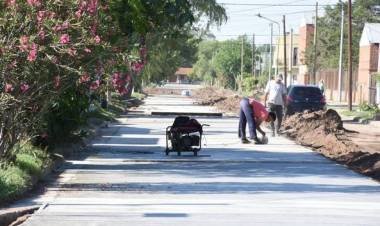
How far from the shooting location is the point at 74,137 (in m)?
21.1

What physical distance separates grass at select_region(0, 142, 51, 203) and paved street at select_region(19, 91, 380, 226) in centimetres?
36

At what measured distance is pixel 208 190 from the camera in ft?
46.0

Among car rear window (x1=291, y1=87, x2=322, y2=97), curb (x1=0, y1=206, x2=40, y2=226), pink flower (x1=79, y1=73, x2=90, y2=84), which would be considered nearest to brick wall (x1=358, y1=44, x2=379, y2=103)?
car rear window (x1=291, y1=87, x2=322, y2=97)

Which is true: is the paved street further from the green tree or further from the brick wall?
the green tree

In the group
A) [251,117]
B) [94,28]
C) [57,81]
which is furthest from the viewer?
[251,117]

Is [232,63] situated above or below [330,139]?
above

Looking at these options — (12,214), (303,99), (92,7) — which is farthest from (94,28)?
(303,99)

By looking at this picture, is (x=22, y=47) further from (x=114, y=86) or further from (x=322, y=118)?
(x=322, y=118)

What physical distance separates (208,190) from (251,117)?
9.58 meters

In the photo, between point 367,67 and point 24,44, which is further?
point 367,67

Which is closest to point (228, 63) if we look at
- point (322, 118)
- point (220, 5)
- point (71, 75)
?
point (220, 5)

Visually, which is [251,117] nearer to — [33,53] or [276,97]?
[276,97]

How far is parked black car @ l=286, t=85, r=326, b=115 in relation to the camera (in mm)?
36875

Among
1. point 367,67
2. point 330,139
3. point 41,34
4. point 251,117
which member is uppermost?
point 41,34
